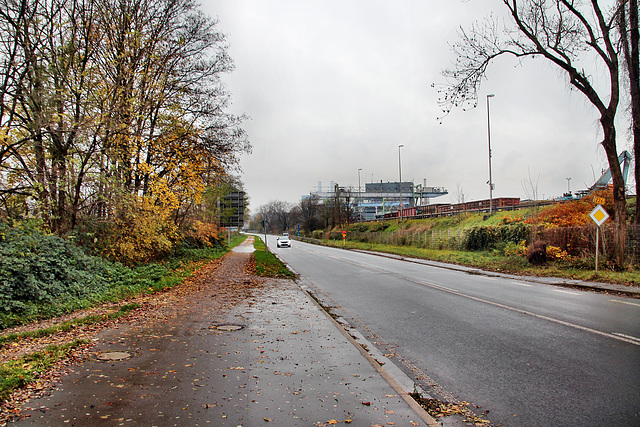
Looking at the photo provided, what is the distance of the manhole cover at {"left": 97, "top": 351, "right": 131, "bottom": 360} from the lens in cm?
588

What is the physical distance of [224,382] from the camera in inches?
194

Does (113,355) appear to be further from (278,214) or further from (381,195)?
(278,214)

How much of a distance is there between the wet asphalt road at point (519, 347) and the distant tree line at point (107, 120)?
28.3 feet

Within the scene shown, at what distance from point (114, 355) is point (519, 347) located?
602cm

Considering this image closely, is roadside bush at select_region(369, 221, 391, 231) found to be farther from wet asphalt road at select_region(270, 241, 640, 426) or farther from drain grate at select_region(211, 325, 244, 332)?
drain grate at select_region(211, 325, 244, 332)

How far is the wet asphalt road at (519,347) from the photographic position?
174 inches

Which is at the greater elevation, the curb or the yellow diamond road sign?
the yellow diamond road sign

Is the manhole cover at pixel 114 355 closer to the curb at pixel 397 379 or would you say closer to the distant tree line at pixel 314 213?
the curb at pixel 397 379

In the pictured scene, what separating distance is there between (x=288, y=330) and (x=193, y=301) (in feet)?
14.8

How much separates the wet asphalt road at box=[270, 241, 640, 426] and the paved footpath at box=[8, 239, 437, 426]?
97 cm

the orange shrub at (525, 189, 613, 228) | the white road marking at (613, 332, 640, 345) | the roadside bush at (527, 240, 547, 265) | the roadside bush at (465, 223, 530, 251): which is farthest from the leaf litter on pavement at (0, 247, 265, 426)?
the roadside bush at (465, 223, 530, 251)

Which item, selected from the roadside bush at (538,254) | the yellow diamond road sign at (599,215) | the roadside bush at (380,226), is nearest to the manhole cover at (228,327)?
the yellow diamond road sign at (599,215)

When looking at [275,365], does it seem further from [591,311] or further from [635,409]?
[591,311]

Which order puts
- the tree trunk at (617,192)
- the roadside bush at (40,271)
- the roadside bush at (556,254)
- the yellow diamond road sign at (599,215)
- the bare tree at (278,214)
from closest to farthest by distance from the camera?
the roadside bush at (40,271), the yellow diamond road sign at (599,215), the tree trunk at (617,192), the roadside bush at (556,254), the bare tree at (278,214)
